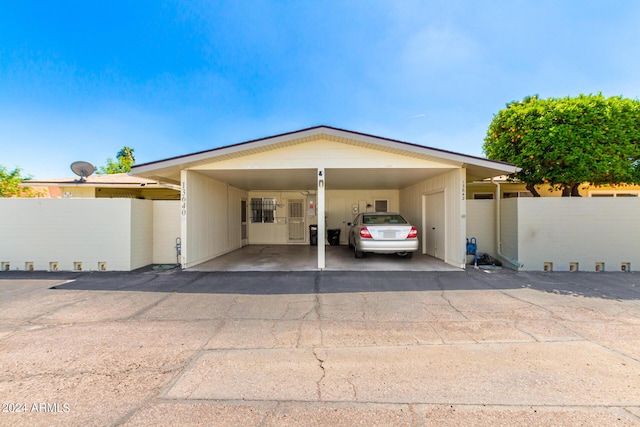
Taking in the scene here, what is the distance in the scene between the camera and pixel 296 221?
14.1 meters

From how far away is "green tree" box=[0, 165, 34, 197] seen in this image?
11980 mm

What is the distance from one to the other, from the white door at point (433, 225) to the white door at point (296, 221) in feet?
19.4

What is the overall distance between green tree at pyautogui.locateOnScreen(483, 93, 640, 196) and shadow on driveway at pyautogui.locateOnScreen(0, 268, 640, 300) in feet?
11.5

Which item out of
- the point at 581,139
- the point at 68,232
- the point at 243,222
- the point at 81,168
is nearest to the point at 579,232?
the point at 581,139

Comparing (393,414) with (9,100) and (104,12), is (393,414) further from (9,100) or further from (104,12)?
(9,100)

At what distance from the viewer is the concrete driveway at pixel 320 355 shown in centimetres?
224

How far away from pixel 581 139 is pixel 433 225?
5078 millimetres

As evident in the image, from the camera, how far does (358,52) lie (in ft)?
37.8

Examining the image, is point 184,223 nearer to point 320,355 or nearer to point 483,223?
point 320,355

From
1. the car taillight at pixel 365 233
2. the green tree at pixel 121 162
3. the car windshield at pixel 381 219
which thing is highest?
the green tree at pixel 121 162

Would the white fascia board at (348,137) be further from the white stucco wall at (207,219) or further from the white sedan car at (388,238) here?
the white sedan car at (388,238)

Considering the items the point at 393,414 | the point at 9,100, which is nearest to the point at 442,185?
the point at 393,414

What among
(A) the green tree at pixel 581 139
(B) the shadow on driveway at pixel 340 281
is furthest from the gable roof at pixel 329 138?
(B) the shadow on driveway at pixel 340 281

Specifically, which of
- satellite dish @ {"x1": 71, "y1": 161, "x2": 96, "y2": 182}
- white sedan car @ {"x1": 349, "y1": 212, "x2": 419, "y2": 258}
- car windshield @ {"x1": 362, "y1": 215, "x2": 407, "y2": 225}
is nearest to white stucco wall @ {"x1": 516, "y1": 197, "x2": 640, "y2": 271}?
white sedan car @ {"x1": 349, "y1": 212, "x2": 419, "y2": 258}
